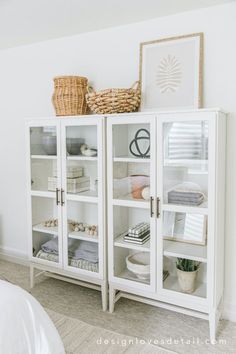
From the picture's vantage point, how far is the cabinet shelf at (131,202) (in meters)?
2.30

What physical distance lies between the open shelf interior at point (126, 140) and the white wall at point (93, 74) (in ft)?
1.75

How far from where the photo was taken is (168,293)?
2.25 m

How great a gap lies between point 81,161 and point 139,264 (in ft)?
3.24

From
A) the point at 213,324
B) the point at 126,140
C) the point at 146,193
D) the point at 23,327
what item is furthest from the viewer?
the point at 126,140

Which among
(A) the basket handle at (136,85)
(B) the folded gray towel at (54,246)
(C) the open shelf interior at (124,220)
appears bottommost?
(B) the folded gray towel at (54,246)

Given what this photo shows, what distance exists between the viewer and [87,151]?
2590mm

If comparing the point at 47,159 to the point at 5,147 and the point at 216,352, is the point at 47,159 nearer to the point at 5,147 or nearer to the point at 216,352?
the point at 5,147

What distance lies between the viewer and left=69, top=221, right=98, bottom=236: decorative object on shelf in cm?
268

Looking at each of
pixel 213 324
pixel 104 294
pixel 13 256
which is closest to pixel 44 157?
pixel 104 294

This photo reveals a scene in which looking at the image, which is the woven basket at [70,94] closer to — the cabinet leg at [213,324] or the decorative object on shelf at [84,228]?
the decorative object on shelf at [84,228]

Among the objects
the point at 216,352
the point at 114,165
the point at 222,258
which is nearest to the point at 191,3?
the point at 114,165

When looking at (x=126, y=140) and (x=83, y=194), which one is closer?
(x=126, y=140)

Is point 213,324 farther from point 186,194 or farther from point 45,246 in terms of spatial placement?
point 45,246

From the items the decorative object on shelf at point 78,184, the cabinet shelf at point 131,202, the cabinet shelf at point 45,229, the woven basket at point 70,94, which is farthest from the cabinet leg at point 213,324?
the woven basket at point 70,94
